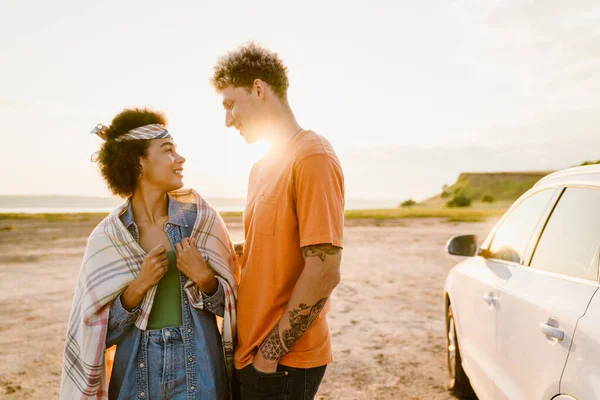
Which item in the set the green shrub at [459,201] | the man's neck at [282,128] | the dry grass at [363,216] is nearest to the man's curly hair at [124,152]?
the man's neck at [282,128]

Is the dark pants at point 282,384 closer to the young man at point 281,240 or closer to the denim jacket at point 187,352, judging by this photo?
the young man at point 281,240

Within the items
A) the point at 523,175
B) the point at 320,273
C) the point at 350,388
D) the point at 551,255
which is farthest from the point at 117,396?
the point at 523,175

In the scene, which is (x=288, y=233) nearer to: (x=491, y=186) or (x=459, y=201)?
(x=459, y=201)

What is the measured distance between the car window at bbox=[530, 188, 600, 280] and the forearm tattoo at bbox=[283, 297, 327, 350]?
46.1 inches

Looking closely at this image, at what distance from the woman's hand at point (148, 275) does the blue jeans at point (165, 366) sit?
192mm

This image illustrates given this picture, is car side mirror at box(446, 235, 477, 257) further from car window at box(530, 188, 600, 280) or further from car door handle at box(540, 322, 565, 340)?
car door handle at box(540, 322, 565, 340)

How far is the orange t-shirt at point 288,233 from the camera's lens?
2.18m

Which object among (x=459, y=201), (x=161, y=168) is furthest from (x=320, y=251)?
(x=459, y=201)

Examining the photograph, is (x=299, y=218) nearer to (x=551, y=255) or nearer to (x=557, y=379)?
(x=557, y=379)

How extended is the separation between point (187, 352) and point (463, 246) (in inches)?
93.1

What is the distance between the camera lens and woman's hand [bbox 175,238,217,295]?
2.50m

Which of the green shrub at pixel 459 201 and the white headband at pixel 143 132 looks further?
the green shrub at pixel 459 201

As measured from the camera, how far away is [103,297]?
2.50m

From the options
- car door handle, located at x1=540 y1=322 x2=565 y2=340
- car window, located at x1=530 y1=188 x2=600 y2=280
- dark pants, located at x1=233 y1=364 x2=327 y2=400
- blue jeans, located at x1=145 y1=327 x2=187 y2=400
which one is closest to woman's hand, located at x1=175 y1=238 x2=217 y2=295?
blue jeans, located at x1=145 y1=327 x2=187 y2=400
